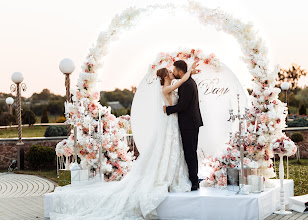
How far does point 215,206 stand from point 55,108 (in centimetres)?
2886

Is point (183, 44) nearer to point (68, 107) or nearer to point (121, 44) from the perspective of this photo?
point (121, 44)

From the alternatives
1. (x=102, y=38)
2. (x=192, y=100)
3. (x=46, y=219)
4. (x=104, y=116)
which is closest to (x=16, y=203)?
(x=46, y=219)

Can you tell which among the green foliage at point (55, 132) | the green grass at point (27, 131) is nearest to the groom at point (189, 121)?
the green foliage at point (55, 132)

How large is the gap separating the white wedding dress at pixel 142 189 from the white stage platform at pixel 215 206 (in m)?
0.18

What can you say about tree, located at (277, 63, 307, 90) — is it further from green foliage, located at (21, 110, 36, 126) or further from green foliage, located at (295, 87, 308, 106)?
green foliage, located at (21, 110, 36, 126)

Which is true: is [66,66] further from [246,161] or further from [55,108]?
[55,108]

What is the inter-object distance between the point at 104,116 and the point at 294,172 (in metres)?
6.32

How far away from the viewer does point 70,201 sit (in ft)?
22.7

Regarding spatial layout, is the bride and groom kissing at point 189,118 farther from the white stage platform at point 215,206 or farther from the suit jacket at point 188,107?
the white stage platform at point 215,206

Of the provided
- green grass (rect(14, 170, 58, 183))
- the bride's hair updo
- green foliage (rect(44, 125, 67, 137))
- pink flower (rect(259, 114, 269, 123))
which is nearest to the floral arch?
pink flower (rect(259, 114, 269, 123))

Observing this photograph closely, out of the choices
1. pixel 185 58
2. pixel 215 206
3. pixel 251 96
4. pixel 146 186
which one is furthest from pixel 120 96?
pixel 215 206

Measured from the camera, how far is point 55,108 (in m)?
33.9

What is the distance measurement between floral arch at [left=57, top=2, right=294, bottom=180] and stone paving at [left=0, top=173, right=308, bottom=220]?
1093 mm

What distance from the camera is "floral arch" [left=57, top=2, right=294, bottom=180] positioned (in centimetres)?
723
